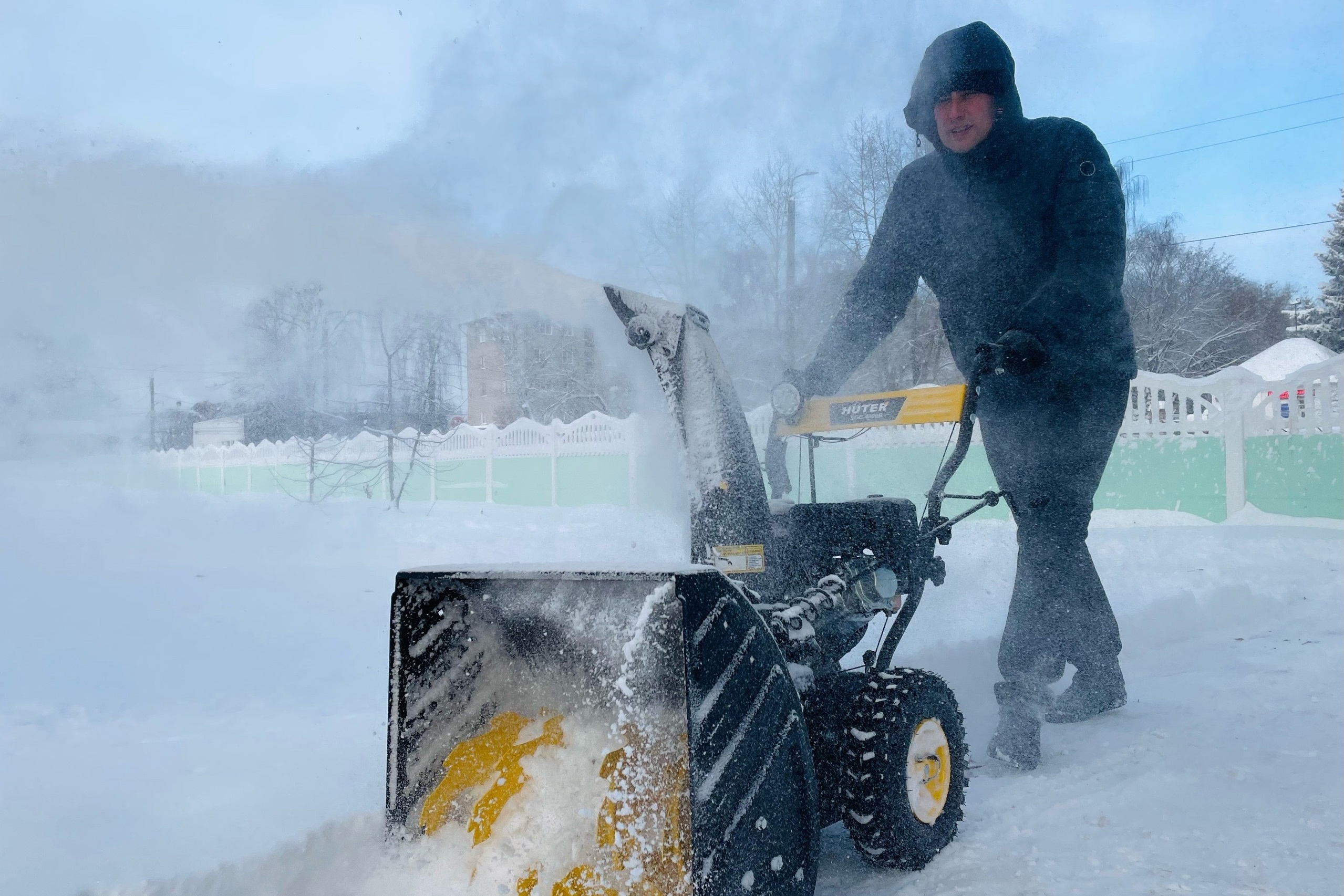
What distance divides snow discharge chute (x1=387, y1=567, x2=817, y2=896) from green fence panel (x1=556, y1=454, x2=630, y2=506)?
27.3ft

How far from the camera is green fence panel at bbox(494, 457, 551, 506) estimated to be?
40.6 ft

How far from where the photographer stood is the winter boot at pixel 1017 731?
9.29ft

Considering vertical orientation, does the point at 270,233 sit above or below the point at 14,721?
above

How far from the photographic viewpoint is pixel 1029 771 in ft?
9.21

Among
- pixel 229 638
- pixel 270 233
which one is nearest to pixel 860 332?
pixel 270 233

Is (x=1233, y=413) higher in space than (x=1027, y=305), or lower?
lower

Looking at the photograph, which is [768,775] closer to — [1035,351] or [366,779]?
[366,779]

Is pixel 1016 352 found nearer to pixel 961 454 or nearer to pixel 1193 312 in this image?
pixel 961 454

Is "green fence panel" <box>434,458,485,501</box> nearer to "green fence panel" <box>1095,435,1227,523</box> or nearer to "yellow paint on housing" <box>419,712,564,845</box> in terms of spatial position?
"green fence panel" <box>1095,435,1227,523</box>

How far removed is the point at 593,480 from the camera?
1145cm

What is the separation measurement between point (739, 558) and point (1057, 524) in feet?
5.29

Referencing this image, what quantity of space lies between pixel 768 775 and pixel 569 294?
283cm

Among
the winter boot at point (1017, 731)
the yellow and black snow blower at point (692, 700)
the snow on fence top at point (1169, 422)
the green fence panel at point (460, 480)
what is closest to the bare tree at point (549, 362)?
the snow on fence top at point (1169, 422)

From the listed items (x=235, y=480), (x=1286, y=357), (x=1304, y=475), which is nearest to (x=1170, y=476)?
(x=1304, y=475)
